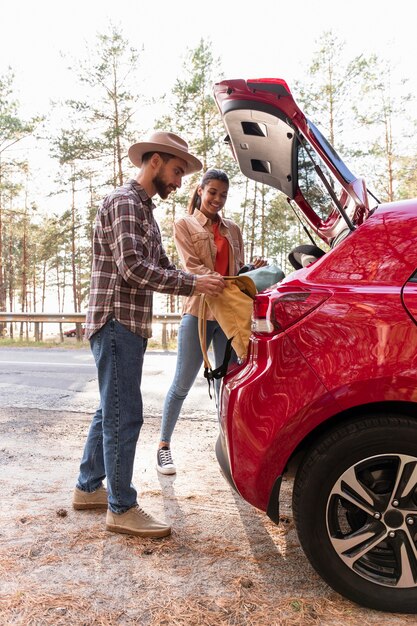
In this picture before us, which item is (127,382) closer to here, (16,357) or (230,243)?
(230,243)

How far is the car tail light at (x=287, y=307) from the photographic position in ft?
7.18

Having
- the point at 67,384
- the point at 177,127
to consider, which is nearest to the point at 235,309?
the point at 67,384

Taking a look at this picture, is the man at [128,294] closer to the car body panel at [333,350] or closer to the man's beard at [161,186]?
the man's beard at [161,186]

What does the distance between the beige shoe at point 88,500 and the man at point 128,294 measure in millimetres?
288

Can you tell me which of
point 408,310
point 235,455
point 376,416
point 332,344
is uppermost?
point 408,310

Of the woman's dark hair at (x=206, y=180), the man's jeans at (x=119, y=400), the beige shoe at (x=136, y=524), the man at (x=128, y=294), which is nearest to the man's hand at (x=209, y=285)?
the man at (x=128, y=294)

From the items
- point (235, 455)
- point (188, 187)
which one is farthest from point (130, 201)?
point (188, 187)

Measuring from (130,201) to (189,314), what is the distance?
3.91 feet

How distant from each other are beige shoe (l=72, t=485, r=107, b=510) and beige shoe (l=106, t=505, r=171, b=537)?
11.4 inches

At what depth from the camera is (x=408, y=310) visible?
6.84ft

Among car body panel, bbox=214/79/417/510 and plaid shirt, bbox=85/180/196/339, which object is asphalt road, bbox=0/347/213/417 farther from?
car body panel, bbox=214/79/417/510

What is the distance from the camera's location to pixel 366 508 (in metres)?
2.12

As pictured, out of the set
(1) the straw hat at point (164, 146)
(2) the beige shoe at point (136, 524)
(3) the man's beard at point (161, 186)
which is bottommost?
(2) the beige shoe at point (136, 524)

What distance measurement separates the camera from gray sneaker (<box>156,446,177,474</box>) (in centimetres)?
373
